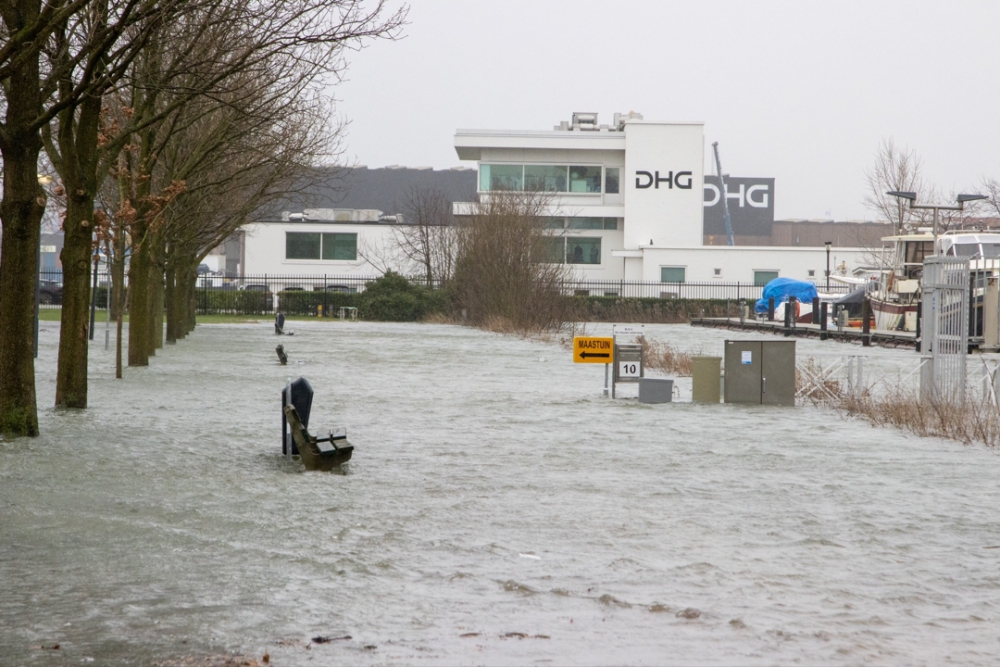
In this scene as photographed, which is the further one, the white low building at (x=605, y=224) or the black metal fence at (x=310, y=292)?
the white low building at (x=605, y=224)

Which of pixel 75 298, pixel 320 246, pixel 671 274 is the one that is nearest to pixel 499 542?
pixel 75 298

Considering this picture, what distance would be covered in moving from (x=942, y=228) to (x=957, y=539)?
54.8 m

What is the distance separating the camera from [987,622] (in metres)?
6.34

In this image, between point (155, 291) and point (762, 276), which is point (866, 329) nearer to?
point (155, 291)

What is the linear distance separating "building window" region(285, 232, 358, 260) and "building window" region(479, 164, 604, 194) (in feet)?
30.1

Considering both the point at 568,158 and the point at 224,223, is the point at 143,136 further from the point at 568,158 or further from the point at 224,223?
the point at 568,158

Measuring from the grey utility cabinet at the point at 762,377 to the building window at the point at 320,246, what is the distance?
62.3 metres

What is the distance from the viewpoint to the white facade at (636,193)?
75.3 metres

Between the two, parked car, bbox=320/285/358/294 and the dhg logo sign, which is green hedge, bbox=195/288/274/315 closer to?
parked car, bbox=320/285/358/294

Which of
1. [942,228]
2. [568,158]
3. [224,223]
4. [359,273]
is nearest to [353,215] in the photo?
[359,273]

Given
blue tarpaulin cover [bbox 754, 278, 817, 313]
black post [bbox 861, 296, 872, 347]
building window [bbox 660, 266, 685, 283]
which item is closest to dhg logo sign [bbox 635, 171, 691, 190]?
building window [bbox 660, 266, 685, 283]

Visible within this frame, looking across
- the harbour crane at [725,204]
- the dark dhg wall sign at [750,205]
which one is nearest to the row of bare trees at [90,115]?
the harbour crane at [725,204]

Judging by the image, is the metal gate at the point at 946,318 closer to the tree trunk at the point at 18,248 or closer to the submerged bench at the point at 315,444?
the submerged bench at the point at 315,444

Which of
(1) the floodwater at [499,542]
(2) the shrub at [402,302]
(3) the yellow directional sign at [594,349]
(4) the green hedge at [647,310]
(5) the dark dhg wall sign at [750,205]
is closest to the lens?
(1) the floodwater at [499,542]
